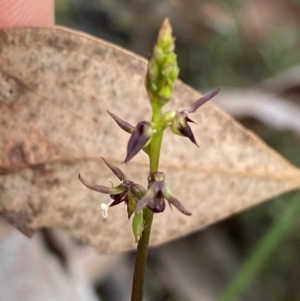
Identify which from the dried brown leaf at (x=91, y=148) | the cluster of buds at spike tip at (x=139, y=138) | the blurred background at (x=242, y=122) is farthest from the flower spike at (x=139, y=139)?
the blurred background at (x=242, y=122)

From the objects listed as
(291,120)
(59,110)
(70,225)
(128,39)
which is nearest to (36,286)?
(70,225)

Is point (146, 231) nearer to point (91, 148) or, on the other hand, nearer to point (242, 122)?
point (91, 148)

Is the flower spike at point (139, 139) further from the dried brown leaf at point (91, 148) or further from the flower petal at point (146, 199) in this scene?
the dried brown leaf at point (91, 148)

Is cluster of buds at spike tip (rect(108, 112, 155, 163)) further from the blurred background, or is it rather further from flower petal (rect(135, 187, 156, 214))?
the blurred background

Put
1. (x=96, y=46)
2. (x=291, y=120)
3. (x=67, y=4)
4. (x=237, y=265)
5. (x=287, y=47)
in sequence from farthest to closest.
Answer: (x=67, y=4)
(x=287, y=47)
(x=237, y=265)
(x=291, y=120)
(x=96, y=46)

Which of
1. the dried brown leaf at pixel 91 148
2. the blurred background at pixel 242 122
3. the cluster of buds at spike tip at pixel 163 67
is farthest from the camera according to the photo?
the blurred background at pixel 242 122

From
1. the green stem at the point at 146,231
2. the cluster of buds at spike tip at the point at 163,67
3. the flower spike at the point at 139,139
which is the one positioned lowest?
the green stem at the point at 146,231

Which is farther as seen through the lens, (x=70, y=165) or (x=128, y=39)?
(x=128, y=39)

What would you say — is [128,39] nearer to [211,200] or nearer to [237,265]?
[237,265]
